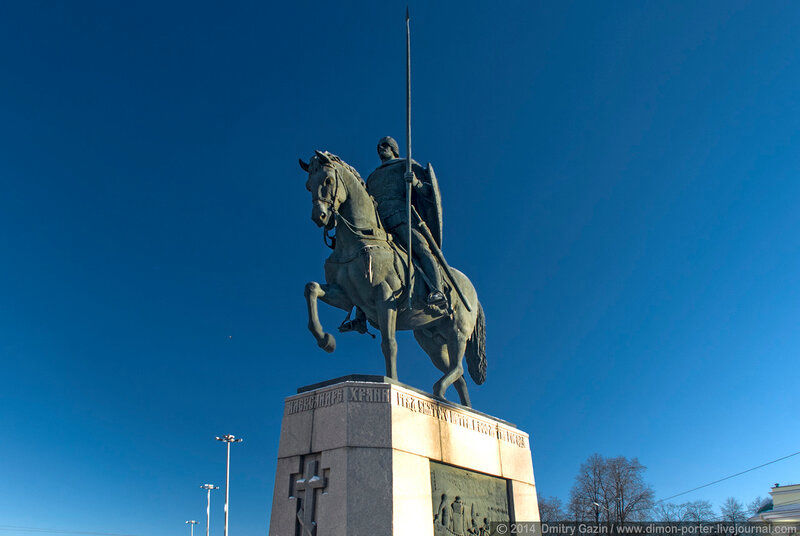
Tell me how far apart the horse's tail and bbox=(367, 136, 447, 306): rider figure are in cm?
212

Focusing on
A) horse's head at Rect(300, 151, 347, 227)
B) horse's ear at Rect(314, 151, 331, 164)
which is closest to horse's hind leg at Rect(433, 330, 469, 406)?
horse's head at Rect(300, 151, 347, 227)

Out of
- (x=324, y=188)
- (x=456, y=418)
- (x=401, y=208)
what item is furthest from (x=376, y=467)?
(x=401, y=208)

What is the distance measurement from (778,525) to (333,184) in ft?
129

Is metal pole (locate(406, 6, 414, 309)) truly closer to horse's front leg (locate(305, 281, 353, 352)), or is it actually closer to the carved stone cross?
horse's front leg (locate(305, 281, 353, 352))

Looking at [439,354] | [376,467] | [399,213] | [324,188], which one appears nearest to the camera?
[376,467]

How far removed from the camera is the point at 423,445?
7660 millimetres

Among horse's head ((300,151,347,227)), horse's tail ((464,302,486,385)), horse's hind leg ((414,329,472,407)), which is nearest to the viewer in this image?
horse's head ((300,151,347,227))

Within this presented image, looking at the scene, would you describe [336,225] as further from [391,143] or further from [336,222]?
[391,143]

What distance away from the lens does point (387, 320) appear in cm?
868

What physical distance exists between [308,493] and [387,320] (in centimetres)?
265

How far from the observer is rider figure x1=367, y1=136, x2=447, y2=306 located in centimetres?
952

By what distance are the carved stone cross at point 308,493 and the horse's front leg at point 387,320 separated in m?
1.86

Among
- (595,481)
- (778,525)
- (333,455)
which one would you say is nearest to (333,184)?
(333,455)

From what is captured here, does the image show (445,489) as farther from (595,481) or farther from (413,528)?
(595,481)
